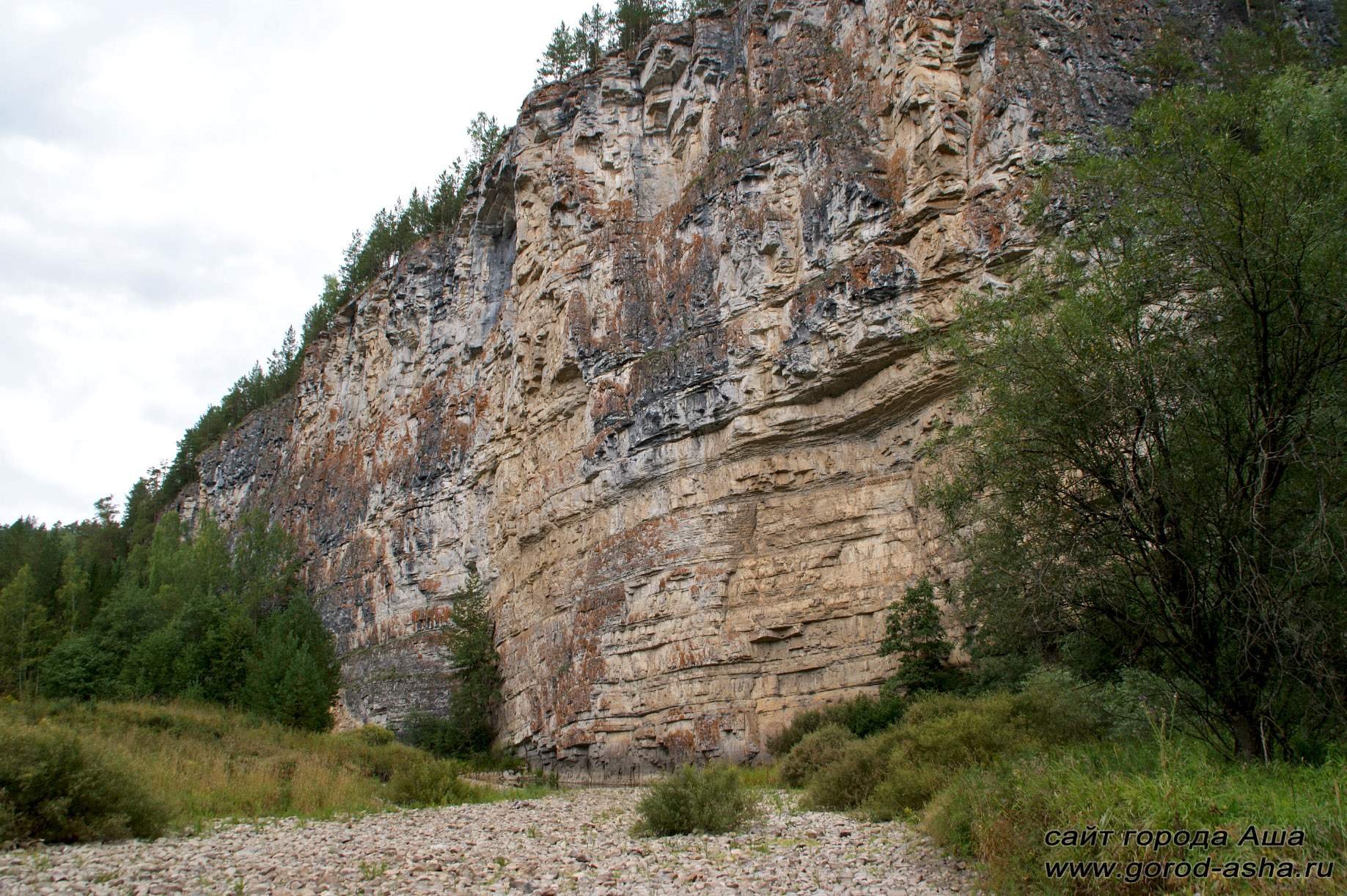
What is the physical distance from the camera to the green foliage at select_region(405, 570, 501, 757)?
108 feet

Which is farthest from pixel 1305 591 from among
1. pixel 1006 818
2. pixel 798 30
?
pixel 798 30

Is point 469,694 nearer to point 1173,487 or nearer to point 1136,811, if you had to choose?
point 1173,487

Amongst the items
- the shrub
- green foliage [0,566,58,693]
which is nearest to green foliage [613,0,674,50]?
the shrub

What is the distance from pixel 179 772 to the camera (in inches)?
658

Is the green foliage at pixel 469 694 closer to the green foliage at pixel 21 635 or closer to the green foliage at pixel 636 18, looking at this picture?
the green foliage at pixel 21 635

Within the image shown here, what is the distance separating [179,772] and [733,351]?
57.0ft

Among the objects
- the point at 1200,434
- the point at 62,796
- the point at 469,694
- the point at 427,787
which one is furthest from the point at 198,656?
the point at 1200,434

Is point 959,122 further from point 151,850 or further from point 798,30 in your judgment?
point 151,850

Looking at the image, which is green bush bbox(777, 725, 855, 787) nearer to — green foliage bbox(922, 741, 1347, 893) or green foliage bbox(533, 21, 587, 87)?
green foliage bbox(922, 741, 1347, 893)

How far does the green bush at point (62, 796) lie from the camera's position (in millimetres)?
10141

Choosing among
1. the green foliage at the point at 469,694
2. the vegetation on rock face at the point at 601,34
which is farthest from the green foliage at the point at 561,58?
the green foliage at the point at 469,694

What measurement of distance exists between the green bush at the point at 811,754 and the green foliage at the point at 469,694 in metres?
17.7

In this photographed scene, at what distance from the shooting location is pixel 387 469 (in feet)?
146

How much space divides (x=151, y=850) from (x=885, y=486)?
18.5 m
